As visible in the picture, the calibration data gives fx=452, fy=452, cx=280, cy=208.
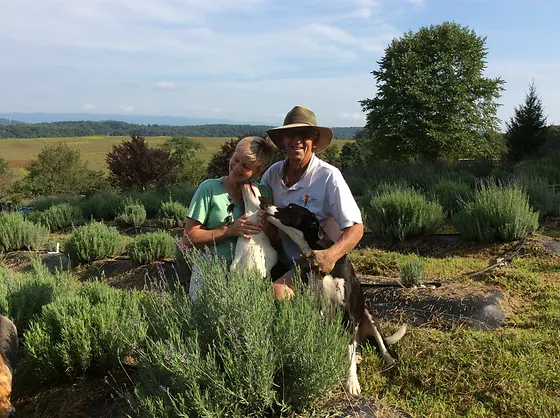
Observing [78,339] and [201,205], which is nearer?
[78,339]

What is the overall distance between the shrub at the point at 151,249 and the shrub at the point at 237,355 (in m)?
4.86

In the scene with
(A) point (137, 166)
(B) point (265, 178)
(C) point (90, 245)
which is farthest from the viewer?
(A) point (137, 166)

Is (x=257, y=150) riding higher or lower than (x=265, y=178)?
higher

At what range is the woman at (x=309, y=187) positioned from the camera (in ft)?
9.95

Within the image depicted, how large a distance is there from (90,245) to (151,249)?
46.8 inches

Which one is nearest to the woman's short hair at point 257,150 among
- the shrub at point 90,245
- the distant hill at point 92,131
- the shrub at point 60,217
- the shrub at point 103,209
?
the shrub at point 90,245

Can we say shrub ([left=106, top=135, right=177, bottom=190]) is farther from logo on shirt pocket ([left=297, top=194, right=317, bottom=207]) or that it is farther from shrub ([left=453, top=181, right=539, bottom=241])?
logo on shirt pocket ([left=297, top=194, right=317, bottom=207])

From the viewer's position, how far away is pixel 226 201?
3258mm

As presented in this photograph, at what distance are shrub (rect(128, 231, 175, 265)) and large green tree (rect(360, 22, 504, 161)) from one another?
23626 millimetres

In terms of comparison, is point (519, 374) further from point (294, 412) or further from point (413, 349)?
point (294, 412)

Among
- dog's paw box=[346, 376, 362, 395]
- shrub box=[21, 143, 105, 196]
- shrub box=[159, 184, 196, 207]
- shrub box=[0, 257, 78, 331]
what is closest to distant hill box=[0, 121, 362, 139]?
shrub box=[21, 143, 105, 196]

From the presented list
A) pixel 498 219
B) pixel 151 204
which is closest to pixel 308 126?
pixel 498 219

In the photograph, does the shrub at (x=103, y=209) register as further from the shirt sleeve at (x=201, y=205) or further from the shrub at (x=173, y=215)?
the shirt sleeve at (x=201, y=205)

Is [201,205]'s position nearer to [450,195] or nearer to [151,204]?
[450,195]
